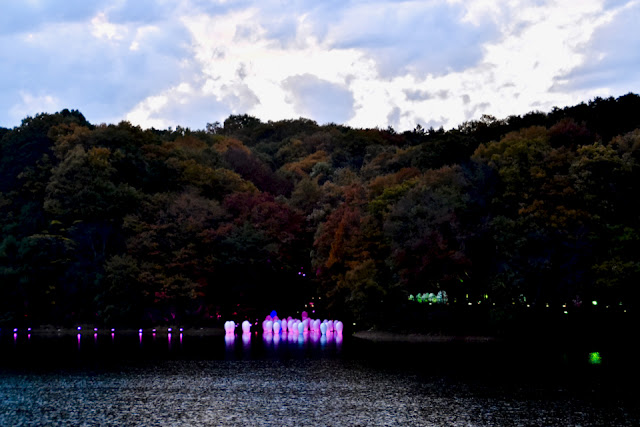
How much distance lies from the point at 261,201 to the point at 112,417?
50.8 meters

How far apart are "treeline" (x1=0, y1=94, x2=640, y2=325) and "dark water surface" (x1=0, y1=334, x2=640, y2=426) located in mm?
6226

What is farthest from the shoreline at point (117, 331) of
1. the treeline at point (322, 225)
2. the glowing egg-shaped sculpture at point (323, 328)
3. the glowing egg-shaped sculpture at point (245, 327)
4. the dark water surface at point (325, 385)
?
the dark water surface at point (325, 385)

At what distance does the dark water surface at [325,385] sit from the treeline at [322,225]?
623cm

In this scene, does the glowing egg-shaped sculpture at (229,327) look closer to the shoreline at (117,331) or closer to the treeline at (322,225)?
the shoreline at (117,331)

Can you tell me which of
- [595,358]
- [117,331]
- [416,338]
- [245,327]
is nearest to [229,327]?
[245,327]

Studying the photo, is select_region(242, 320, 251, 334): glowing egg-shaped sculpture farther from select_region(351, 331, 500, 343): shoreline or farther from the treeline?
select_region(351, 331, 500, 343): shoreline

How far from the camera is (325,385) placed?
38656 mm

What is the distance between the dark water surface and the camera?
30.6 meters

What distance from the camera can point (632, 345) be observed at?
2101 inches

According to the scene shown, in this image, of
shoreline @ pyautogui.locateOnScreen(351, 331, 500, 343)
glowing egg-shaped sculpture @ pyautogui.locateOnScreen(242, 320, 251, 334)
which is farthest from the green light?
glowing egg-shaped sculpture @ pyautogui.locateOnScreen(242, 320, 251, 334)

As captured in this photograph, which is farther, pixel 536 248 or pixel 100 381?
pixel 536 248

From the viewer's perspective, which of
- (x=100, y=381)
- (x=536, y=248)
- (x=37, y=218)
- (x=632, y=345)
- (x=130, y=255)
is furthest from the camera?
(x=37, y=218)

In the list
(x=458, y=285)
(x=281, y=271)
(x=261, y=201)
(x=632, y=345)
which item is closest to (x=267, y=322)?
(x=281, y=271)

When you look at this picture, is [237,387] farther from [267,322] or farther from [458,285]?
[267,322]
